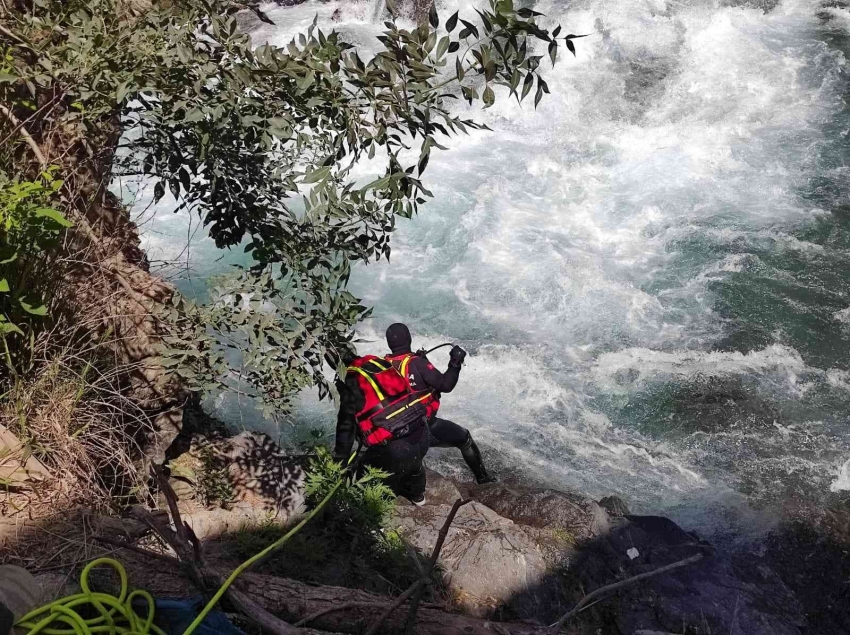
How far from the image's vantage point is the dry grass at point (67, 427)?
9.96 ft

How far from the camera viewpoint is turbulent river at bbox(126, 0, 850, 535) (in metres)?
7.28

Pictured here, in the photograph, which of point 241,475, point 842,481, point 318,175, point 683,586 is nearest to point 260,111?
point 318,175

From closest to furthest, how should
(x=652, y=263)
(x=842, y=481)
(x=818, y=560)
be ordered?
(x=818, y=560) < (x=842, y=481) < (x=652, y=263)

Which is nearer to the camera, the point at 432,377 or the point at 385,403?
the point at 385,403

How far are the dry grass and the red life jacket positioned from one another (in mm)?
1524

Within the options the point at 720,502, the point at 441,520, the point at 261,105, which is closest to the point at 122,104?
the point at 261,105

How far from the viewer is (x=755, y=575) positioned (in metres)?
5.68

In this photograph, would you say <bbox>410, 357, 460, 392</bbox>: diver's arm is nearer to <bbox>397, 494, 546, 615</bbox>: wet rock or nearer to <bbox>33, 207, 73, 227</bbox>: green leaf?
<bbox>397, 494, 546, 615</bbox>: wet rock

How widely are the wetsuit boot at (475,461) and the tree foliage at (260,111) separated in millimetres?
2556

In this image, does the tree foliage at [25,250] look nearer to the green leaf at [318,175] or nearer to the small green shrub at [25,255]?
the small green shrub at [25,255]

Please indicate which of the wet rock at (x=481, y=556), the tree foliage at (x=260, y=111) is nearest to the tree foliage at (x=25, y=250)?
the tree foliage at (x=260, y=111)

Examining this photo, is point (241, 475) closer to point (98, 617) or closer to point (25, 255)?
point (25, 255)

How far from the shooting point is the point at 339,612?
7.54ft

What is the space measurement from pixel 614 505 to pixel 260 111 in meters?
4.66
